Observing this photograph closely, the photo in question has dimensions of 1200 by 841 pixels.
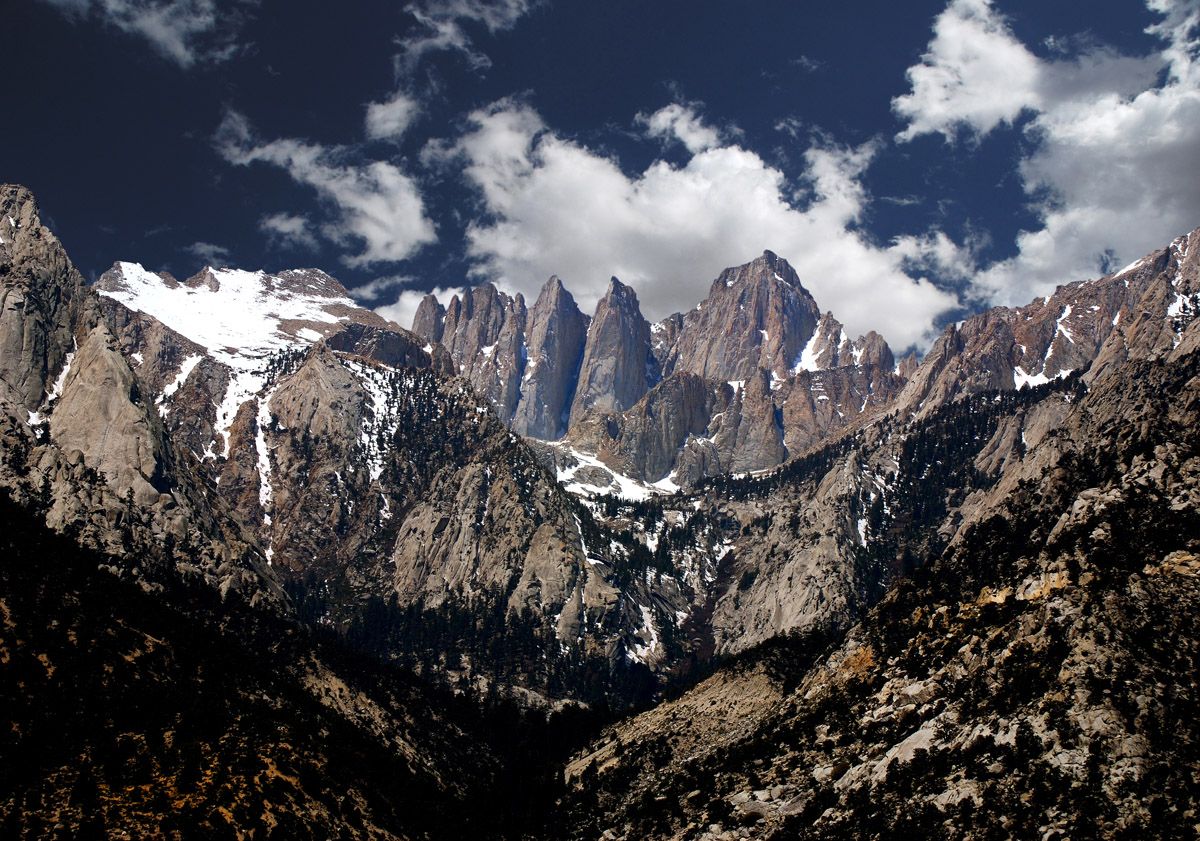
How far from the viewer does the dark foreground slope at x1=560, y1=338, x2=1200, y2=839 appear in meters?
75.9

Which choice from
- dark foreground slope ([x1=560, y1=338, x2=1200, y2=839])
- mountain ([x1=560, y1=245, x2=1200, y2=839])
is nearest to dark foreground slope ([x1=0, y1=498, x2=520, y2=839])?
mountain ([x1=560, y1=245, x2=1200, y2=839])

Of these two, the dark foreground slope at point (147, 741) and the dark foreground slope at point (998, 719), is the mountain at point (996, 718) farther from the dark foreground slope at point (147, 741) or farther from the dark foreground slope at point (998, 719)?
the dark foreground slope at point (147, 741)

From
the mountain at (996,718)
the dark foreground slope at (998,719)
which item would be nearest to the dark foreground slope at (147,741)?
the mountain at (996,718)

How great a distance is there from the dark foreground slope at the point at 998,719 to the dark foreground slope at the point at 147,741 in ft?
114

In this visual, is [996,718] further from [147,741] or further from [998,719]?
[147,741]

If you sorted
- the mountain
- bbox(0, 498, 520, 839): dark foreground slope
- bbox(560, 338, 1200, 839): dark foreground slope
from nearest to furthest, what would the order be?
bbox(560, 338, 1200, 839): dark foreground slope → the mountain → bbox(0, 498, 520, 839): dark foreground slope

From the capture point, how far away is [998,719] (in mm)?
88812

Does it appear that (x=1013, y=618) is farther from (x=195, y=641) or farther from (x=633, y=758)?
(x=195, y=641)

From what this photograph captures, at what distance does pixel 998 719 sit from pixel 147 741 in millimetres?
79307

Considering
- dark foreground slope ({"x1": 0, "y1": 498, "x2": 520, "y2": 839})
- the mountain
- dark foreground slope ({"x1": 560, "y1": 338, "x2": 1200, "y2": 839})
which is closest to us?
dark foreground slope ({"x1": 560, "y1": 338, "x2": 1200, "y2": 839})

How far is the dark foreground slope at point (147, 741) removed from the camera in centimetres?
8075

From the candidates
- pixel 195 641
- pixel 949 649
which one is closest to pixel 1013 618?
pixel 949 649

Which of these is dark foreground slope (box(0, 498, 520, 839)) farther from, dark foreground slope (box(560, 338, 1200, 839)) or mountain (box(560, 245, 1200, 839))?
dark foreground slope (box(560, 338, 1200, 839))

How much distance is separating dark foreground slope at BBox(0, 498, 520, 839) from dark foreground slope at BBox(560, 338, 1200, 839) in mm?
34654
